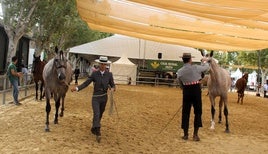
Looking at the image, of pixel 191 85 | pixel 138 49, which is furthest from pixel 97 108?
pixel 138 49

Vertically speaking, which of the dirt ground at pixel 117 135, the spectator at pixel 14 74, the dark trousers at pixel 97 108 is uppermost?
the spectator at pixel 14 74

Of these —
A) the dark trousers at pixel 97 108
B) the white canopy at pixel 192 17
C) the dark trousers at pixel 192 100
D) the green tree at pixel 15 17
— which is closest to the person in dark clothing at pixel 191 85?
the dark trousers at pixel 192 100

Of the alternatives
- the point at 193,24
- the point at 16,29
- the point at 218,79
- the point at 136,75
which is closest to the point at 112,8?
the point at 193,24

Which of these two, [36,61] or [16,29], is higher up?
[16,29]

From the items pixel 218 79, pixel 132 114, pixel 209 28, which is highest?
pixel 209 28

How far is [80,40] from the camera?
136ft

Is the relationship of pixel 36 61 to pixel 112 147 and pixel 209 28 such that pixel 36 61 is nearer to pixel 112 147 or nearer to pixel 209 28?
pixel 209 28

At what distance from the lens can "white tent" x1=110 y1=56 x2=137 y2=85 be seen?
106 ft

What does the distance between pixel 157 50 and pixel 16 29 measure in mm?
17591

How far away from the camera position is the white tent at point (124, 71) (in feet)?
106

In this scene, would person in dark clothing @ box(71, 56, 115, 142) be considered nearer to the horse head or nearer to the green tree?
the horse head

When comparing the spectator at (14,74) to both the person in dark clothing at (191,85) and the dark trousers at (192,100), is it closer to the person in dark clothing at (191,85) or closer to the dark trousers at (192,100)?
the person in dark clothing at (191,85)

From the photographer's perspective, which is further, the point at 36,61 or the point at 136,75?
the point at 136,75

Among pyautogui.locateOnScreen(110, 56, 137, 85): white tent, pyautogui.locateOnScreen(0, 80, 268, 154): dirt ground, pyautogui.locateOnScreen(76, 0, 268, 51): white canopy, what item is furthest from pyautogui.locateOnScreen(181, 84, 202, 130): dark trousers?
pyautogui.locateOnScreen(110, 56, 137, 85): white tent
